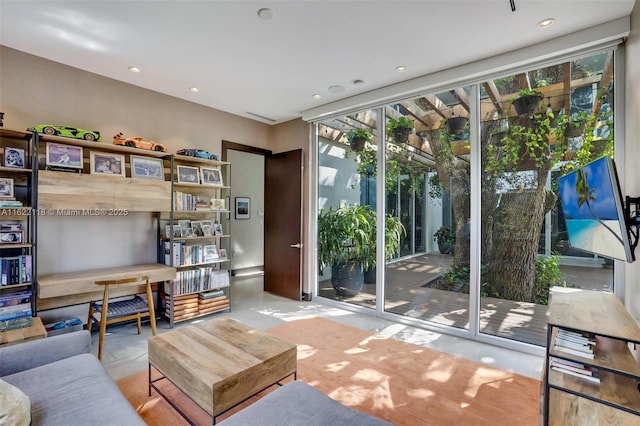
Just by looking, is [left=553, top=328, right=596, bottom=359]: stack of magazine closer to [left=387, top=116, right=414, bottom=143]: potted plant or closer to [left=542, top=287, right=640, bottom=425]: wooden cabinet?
[left=542, top=287, right=640, bottom=425]: wooden cabinet

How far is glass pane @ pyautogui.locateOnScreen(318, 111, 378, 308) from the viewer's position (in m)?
4.11

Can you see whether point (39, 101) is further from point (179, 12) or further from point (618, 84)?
point (618, 84)

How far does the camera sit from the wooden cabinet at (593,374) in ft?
4.75

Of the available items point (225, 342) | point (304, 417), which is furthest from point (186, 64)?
point (304, 417)

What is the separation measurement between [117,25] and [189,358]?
258 cm

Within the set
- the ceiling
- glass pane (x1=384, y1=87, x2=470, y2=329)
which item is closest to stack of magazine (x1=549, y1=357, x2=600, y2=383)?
glass pane (x1=384, y1=87, x2=470, y2=329)

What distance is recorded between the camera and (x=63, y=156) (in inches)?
114

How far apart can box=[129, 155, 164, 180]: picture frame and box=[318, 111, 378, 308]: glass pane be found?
216 cm

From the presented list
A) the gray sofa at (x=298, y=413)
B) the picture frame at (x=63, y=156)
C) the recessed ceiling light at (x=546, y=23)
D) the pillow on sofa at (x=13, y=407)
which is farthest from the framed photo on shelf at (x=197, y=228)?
the recessed ceiling light at (x=546, y=23)

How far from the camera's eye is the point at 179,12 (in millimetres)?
2293

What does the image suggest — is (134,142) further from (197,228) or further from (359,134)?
(359,134)

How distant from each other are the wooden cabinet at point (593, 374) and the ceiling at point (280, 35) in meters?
2.16

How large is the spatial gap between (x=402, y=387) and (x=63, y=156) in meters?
3.59

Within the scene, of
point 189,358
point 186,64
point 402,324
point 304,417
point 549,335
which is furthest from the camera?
point 402,324
